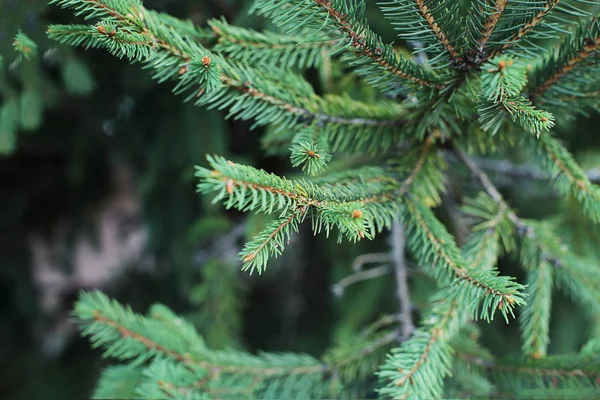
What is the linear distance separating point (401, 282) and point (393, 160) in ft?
1.23

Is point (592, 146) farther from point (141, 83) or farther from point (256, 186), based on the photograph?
A: point (256, 186)

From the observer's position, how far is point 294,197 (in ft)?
1.92

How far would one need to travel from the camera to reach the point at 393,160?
0.87m

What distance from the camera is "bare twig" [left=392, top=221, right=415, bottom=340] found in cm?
100

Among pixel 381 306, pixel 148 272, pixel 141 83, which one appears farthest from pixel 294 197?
pixel 148 272

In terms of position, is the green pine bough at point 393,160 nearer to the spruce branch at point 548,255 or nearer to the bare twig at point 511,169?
the spruce branch at point 548,255

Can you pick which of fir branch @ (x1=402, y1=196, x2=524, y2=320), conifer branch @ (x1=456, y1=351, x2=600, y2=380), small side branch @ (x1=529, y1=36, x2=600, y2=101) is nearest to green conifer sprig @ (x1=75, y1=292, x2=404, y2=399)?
conifer branch @ (x1=456, y1=351, x2=600, y2=380)

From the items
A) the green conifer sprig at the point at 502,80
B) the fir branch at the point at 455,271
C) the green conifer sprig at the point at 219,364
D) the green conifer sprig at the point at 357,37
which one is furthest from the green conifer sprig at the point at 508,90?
the green conifer sprig at the point at 219,364

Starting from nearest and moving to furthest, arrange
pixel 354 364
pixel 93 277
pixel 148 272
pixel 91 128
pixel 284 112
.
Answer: pixel 284 112 < pixel 354 364 < pixel 91 128 < pixel 148 272 < pixel 93 277

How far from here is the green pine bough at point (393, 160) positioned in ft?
2.02

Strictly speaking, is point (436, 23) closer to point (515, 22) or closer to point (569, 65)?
point (515, 22)

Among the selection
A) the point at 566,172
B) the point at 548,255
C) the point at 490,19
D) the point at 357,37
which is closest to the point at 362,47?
the point at 357,37

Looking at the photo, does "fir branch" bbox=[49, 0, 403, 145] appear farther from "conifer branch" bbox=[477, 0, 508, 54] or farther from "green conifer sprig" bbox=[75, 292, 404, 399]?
"green conifer sprig" bbox=[75, 292, 404, 399]

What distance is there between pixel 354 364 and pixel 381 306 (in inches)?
42.4
